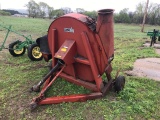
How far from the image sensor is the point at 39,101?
3.07 m

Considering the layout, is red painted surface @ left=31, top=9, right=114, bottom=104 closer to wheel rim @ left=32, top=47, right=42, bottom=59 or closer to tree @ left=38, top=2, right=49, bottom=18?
wheel rim @ left=32, top=47, right=42, bottom=59

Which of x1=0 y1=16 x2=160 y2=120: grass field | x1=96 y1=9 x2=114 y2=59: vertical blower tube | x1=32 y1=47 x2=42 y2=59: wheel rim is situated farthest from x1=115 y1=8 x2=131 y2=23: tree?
x1=96 y1=9 x2=114 y2=59: vertical blower tube

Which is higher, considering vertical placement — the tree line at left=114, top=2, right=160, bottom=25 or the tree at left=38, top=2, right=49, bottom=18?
the tree at left=38, top=2, right=49, bottom=18

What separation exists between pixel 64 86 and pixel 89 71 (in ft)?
2.32

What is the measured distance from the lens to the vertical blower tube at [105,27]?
311 cm

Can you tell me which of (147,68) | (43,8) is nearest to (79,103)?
(147,68)

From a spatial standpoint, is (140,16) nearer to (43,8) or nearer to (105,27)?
(43,8)

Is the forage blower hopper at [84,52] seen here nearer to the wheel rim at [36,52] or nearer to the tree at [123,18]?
the wheel rim at [36,52]

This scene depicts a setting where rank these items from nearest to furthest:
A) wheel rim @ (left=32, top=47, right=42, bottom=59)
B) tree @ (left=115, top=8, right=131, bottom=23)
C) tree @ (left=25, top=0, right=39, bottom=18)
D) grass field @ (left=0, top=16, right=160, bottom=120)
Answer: grass field @ (left=0, top=16, right=160, bottom=120), wheel rim @ (left=32, top=47, right=42, bottom=59), tree @ (left=115, top=8, right=131, bottom=23), tree @ (left=25, top=0, right=39, bottom=18)

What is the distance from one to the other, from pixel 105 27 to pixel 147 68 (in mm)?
2852

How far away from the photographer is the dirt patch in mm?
4791

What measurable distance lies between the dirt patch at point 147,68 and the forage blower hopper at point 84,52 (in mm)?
1544

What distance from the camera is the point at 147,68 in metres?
5.37

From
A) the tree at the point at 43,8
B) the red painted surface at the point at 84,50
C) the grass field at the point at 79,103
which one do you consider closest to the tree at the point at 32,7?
the tree at the point at 43,8
